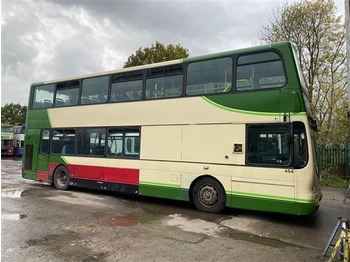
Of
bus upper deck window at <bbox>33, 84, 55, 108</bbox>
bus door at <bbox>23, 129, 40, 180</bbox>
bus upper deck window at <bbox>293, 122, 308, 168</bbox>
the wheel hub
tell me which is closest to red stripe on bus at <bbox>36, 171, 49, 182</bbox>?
bus door at <bbox>23, 129, 40, 180</bbox>

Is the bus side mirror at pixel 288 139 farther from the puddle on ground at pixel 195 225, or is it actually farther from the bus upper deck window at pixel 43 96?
the bus upper deck window at pixel 43 96

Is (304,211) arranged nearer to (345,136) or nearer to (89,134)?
(89,134)

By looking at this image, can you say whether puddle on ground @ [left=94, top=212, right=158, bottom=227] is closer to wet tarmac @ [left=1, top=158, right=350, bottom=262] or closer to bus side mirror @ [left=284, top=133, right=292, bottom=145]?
wet tarmac @ [left=1, top=158, right=350, bottom=262]

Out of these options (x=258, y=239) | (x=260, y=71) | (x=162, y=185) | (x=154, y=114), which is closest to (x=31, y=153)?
(x=154, y=114)

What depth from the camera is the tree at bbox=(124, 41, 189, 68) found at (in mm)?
25250

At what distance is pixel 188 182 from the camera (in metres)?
7.75

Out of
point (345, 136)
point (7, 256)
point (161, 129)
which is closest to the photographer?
point (7, 256)

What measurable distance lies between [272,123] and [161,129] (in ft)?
10.8

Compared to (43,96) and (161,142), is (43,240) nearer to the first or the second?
(161,142)

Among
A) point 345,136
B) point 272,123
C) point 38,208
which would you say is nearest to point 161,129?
point 272,123

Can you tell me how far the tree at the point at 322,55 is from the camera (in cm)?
1631

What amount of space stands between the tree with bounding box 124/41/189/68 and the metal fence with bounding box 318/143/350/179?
15246 millimetres

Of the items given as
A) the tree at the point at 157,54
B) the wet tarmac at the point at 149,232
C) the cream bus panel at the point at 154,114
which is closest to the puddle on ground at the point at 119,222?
the wet tarmac at the point at 149,232

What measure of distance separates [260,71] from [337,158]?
1080cm
